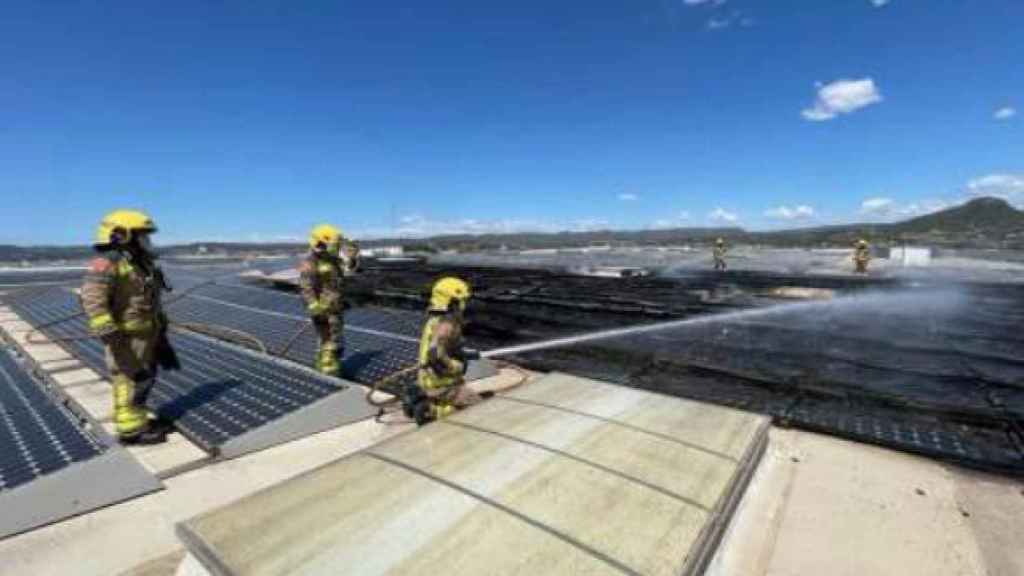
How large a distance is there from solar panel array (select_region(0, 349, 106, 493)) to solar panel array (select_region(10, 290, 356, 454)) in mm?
1292

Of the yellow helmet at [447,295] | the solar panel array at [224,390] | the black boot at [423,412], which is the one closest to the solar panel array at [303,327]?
the solar panel array at [224,390]

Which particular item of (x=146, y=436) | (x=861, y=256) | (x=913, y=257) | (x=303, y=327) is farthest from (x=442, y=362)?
(x=913, y=257)

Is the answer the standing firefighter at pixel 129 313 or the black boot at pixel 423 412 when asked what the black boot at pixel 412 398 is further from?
the standing firefighter at pixel 129 313

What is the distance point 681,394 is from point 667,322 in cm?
869

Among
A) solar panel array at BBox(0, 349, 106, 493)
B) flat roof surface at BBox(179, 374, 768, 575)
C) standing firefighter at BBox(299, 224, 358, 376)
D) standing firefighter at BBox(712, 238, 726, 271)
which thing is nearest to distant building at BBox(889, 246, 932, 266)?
standing firefighter at BBox(712, 238, 726, 271)

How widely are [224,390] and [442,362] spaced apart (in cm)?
383

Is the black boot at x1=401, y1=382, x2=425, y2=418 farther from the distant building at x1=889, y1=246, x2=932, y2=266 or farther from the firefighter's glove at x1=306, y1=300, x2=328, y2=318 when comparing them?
the distant building at x1=889, y1=246, x2=932, y2=266

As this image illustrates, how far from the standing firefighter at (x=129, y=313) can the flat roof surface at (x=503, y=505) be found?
3961mm

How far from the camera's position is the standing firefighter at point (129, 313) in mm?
6805

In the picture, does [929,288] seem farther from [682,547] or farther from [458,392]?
[682,547]

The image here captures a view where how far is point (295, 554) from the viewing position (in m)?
3.63

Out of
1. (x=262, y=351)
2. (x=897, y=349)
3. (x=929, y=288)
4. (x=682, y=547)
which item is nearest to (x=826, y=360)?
(x=897, y=349)

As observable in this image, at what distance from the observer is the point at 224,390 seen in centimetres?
884

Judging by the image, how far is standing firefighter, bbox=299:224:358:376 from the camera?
10.2m
